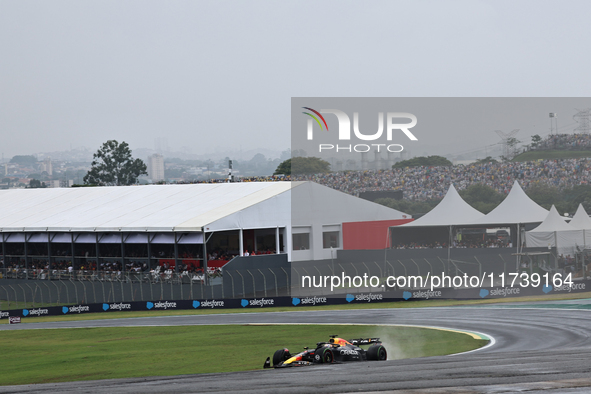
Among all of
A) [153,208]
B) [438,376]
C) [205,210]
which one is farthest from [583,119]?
[438,376]

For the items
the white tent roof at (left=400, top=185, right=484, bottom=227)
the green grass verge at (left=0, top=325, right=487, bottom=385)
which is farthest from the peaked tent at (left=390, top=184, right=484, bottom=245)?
the green grass verge at (left=0, top=325, right=487, bottom=385)

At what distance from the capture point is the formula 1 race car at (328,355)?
58.7ft

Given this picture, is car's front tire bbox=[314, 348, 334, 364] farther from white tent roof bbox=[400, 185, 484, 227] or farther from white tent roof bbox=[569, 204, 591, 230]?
white tent roof bbox=[400, 185, 484, 227]

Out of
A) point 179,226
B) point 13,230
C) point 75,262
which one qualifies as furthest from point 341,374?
point 13,230

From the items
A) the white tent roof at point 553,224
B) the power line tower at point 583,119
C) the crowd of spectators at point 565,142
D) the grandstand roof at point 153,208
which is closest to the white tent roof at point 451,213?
the white tent roof at point 553,224

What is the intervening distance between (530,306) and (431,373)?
65.1ft

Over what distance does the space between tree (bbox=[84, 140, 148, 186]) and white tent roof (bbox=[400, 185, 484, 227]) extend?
300 feet

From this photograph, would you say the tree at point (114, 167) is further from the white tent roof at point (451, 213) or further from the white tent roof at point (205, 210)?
the white tent roof at point (451, 213)

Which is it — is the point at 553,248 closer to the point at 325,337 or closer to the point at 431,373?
the point at 325,337

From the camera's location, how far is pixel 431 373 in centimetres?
1469

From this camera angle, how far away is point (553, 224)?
37.6m

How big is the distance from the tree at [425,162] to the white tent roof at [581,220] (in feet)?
31.2

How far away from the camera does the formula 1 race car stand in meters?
17.9

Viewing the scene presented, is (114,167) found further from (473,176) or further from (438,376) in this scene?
(438,376)
